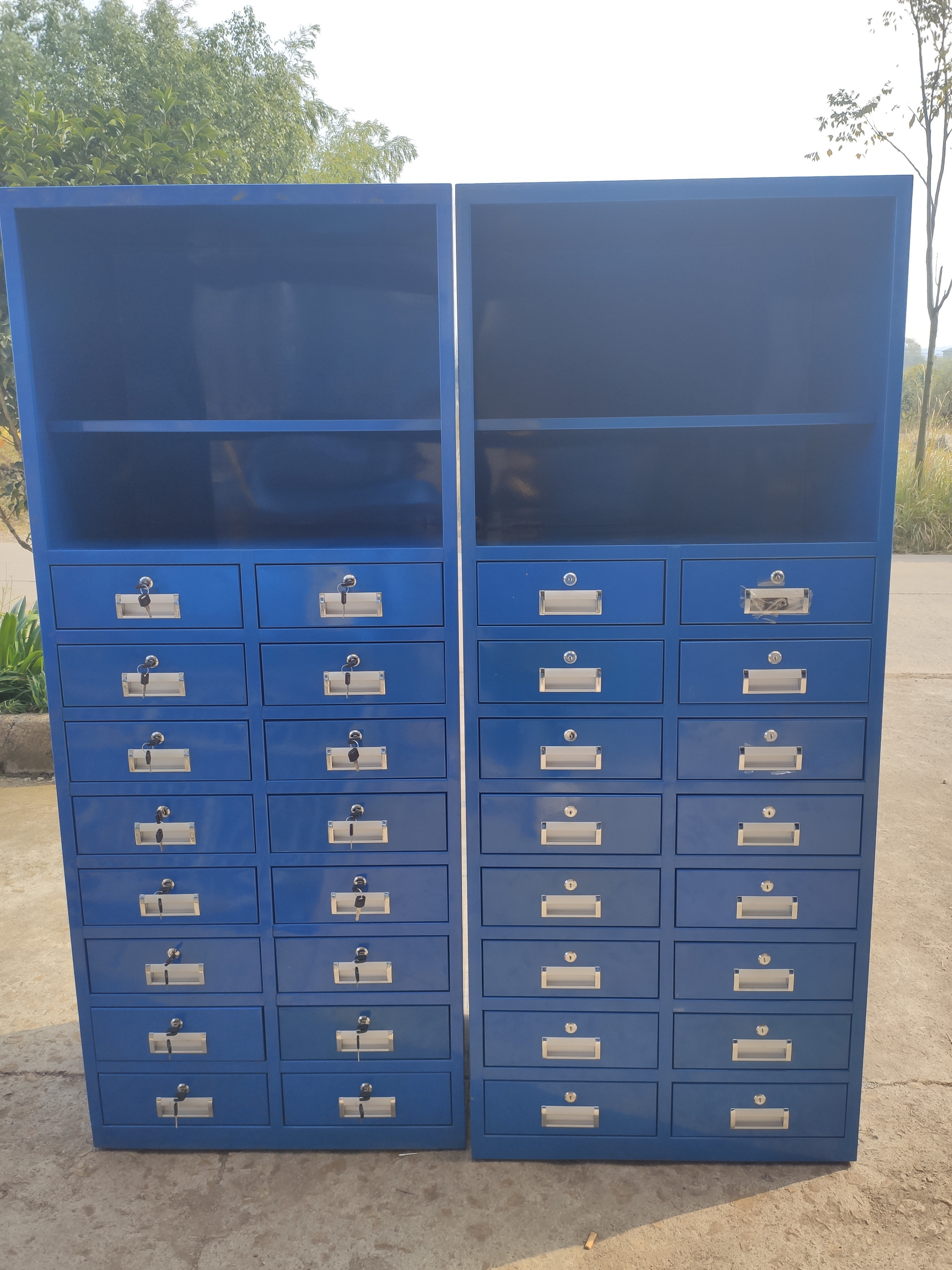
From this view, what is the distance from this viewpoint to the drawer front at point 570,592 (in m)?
1.84

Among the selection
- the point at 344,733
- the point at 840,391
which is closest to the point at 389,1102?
the point at 344,733

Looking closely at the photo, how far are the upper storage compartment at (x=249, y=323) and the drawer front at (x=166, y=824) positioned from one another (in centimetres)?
90

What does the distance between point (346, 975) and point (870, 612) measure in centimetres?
144

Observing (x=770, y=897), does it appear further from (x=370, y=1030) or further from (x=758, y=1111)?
(x=370, y=1030)

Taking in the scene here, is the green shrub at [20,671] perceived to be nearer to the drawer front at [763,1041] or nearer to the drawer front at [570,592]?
the drawer front at [570,592]

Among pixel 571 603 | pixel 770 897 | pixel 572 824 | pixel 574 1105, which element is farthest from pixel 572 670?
pixel 574 1105

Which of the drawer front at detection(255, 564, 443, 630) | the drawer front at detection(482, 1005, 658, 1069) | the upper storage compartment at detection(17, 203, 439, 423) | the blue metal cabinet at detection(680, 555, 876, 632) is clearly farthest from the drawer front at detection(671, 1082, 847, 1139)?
the upper storage compartment at detection(17, 203, 439, 423)

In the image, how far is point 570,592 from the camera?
185cm

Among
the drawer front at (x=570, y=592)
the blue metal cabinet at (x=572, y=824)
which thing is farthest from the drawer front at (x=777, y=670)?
the blue metal cabinet at (x=572, y=824)

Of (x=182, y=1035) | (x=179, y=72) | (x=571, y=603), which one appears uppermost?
(x=179, y=72)

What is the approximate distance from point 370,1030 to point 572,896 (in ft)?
1.93

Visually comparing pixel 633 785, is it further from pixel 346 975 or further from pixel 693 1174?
pixel 693 1174

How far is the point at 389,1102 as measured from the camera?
6.79ft

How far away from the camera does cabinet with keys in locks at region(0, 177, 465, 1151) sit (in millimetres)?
1878
